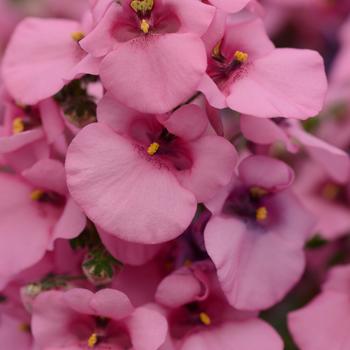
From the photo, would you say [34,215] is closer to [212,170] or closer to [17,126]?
[17,126]

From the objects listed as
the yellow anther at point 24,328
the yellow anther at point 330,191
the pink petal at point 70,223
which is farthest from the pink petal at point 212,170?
the yellow anther at point 330,191

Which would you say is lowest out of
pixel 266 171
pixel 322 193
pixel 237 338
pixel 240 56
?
pixel 322 193

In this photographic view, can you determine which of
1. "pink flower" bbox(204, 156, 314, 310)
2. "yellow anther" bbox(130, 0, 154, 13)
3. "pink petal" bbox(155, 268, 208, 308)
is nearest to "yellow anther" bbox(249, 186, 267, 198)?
"pink flower" bbox(204, 156, 314, 310)

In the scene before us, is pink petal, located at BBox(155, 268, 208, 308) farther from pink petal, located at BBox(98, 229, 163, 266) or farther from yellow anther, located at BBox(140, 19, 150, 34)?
yellow anther, located at BBox(140, 19, 150, 34)

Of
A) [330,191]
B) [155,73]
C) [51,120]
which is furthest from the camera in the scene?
[330,191]

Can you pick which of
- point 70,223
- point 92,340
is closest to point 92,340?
point 92,340

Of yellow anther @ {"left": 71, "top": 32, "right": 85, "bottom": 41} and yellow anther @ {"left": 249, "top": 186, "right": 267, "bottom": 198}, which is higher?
yellow anther @ {"left": 71, "top": 32, "right": 85, "bottom": 41}
